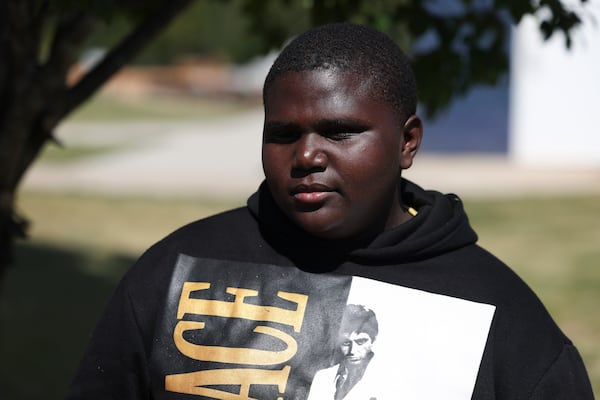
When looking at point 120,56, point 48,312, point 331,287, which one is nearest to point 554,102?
point 48,312

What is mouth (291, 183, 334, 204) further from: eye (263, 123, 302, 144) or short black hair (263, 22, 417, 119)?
short black hair (263, 22, 417, 119)

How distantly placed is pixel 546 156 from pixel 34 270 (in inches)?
378

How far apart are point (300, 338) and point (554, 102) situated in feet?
48.2

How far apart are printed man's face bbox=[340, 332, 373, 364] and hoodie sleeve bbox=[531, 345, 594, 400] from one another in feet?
1.02

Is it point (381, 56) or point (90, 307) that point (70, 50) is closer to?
point (381, 56)

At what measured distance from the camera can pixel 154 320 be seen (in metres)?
1.98

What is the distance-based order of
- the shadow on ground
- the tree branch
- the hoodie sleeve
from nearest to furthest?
1. the hoodie sleeve
2. the tree branch
3. the shadow on ground

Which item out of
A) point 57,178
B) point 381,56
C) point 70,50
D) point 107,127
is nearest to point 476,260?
point 381,56

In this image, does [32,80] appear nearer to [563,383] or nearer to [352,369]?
[352,369]

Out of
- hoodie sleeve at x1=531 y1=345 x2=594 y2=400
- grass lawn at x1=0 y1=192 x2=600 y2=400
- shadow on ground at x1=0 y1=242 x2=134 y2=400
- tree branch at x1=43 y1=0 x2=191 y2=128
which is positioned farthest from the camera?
grass lawn at x1=0 y1=192 x2=600 y2=400

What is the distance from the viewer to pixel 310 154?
1848mm

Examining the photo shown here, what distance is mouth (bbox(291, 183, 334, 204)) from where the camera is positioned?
73.4 inches

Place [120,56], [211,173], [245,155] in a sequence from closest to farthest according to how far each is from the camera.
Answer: [120,56], [211,173], [245,155]

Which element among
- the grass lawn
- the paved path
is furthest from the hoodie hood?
the paved path
